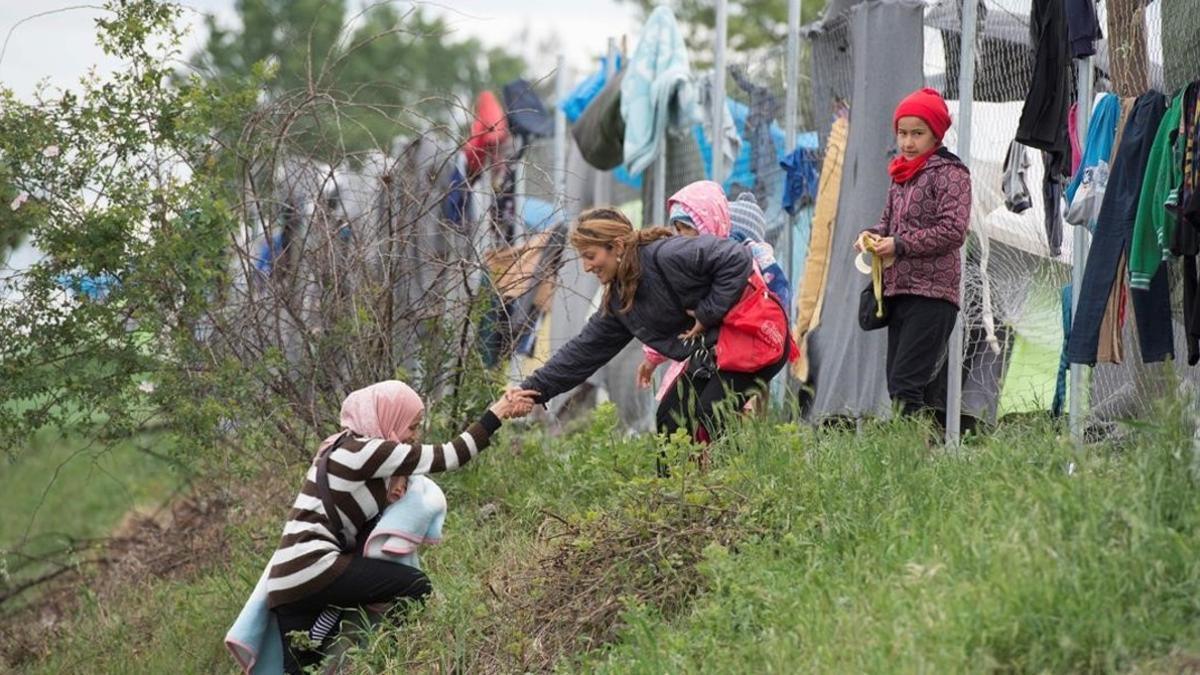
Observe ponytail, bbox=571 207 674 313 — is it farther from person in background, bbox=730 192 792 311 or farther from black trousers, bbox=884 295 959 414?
black trousers, bbox=884 295 959 414

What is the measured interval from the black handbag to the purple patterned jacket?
72 mm

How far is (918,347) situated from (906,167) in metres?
0.78

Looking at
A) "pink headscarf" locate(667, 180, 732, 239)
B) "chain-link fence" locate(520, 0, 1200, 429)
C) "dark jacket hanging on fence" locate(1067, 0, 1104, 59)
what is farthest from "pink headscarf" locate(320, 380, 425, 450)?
"dark jacket hanging on fence" locate(1067, 0, 1104, 59)

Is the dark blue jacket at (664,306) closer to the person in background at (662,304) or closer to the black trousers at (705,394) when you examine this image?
the person in background at (662,304)

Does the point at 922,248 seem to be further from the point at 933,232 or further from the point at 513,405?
the point at 513,405

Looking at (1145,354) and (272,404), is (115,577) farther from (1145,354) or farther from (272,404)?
(1145,354)

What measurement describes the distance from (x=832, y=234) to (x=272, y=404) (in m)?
2.99

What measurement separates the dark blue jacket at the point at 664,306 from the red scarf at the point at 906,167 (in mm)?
754

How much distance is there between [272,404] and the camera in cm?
941

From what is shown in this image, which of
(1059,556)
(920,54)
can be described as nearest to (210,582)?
(920,54)

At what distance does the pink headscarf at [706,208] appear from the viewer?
8.82 m

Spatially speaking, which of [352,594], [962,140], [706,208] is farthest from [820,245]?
[352,594]

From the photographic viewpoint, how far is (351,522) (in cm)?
747

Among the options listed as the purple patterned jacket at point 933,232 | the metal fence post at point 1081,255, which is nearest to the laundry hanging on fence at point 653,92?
the purple patterned jacket at point 933,232
